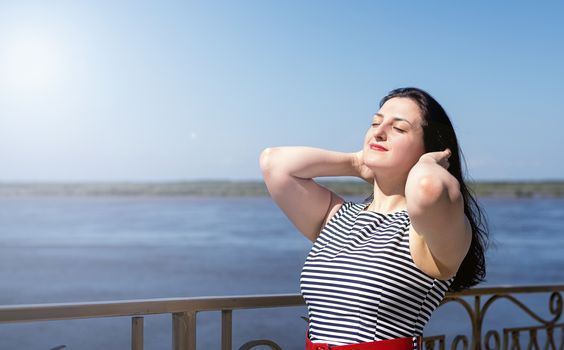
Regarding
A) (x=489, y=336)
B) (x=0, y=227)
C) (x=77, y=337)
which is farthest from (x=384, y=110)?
(x=0, y=227)

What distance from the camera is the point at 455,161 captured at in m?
1.88

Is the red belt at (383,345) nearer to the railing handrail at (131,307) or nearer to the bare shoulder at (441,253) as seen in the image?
the bare shoulder at (441,253)

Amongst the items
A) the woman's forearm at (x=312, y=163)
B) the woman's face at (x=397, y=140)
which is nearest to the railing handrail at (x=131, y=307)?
the woman's forearm at (x=312, y=163)

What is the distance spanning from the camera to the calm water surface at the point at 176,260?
11367 mm

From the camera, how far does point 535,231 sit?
26812mm

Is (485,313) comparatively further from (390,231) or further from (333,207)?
(390,231)

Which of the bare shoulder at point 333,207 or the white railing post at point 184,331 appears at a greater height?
the bare shoulder at point 333,207

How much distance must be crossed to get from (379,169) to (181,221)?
3140 centimetres

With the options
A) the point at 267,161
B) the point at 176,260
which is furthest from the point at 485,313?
the point at 176,260

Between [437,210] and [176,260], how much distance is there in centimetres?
2247

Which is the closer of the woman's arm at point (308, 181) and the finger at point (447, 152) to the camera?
the finger at point (447, 152)

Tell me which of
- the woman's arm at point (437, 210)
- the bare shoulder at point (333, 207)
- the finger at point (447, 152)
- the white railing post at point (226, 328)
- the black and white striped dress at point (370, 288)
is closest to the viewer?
the woman's arm at point (437, 210)

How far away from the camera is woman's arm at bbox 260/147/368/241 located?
6.79ft

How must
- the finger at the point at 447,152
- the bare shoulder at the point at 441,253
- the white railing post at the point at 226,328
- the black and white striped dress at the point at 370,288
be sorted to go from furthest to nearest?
the white railing post at the point at 226,328
the finger at the point at 447,152
the black and white striped dress at the point at 370,288
the bare shoulder at the point at 441,253
